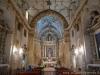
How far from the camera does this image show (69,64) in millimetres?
18547

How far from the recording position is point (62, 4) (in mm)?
18641

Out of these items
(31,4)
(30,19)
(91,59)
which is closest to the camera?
(91,59)

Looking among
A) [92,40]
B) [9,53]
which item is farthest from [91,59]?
[9,53]

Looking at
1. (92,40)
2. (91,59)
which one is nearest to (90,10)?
(92,40)

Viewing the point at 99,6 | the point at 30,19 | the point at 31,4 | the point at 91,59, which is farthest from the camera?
the point at 30,19

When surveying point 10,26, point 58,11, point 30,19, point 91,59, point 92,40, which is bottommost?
point 91,59

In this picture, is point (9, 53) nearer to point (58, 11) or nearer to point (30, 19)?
point (30, 19)

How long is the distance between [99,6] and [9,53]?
794cm

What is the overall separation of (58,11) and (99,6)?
412 inches

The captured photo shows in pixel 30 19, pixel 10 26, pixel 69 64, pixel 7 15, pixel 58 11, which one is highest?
pixel 58 11

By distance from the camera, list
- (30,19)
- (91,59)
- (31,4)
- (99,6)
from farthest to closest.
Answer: (30,19)
(31,4)
(91,59)
(99,6)

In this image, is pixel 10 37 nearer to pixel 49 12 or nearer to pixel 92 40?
pixel 92 40

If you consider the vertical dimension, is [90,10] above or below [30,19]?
below

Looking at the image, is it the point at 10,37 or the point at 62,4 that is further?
the point at 62,4
